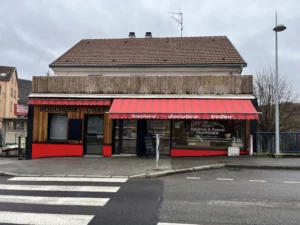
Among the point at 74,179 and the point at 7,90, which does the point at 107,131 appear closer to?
the point at 74,179

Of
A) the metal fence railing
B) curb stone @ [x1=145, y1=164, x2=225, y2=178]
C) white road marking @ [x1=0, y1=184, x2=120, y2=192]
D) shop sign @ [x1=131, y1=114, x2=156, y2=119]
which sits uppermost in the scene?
shop sign @ [x1=131, y1=114, x2=156, y2=119]

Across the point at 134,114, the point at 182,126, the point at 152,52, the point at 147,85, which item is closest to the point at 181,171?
the point at 134,114

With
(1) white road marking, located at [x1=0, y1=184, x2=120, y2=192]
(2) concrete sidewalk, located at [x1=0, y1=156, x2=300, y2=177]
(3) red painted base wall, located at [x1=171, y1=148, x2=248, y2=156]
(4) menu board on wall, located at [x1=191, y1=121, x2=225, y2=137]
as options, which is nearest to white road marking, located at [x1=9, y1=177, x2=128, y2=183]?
(2) concrete sidewalk, located at [x1=0, y1=156, x2=300, y2=177]

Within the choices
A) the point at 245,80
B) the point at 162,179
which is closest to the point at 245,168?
the point at 162,179

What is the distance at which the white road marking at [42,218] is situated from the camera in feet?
15.1

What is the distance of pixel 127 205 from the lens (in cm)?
555

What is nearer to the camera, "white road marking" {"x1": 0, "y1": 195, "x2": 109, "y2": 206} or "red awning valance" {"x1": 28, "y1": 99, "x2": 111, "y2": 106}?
"white road marking" {"x1": 0, "y1": 195, "x2": 109, "y2": 206}

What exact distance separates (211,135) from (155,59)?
8153 mm

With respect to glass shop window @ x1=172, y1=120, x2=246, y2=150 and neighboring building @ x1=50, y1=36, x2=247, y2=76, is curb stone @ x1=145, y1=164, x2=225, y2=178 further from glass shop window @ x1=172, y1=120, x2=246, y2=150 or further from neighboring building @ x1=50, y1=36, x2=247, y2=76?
neighboring building @ x1=50, y1=36, x2=247, y2=76

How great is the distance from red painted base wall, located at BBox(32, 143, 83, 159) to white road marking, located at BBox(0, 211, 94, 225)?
7.87 m

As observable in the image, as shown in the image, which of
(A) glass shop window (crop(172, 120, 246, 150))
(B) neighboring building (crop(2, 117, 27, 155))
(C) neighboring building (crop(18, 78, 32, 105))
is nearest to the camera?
(A) glass shop window (crop(172, 120, 246, 150))

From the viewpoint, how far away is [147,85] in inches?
514

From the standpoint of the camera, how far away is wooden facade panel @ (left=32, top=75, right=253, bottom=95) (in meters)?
12.6

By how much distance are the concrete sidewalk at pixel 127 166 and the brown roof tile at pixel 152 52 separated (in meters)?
8.13
